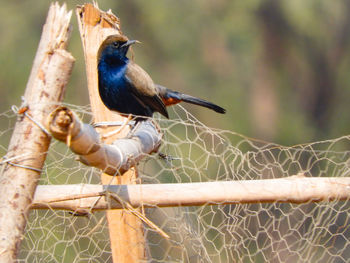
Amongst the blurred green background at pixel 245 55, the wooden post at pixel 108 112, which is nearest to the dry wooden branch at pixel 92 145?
the wooden post at pixel 108 112

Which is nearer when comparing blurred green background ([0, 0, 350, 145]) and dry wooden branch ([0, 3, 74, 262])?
dry wooden branch ([0, 3, 74, 262])

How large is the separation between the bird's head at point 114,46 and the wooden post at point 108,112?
0.04m

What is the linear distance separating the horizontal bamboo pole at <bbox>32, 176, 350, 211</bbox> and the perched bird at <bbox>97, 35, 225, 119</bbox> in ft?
4.74

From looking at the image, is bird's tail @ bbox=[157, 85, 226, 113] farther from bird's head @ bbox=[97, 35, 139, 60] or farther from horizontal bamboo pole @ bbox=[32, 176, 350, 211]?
horizontal bamboo pole @ bbox=[32, 176, 350, 211]

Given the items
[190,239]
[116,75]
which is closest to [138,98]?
[116,75]

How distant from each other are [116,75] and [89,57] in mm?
371

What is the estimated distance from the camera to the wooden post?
273cm

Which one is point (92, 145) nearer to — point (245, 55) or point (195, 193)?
point (195, 193)

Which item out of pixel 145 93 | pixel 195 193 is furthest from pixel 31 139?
pixel 145 93

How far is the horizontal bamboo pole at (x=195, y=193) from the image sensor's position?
2133 millimetres

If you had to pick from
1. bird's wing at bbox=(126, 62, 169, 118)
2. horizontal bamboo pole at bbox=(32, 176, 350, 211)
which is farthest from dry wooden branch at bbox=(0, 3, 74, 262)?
bird's wing at bbox=(126, 62, 169, 118)

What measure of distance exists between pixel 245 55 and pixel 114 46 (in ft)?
47.8

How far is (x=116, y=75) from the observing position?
3.83 m

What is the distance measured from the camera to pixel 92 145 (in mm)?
1717
